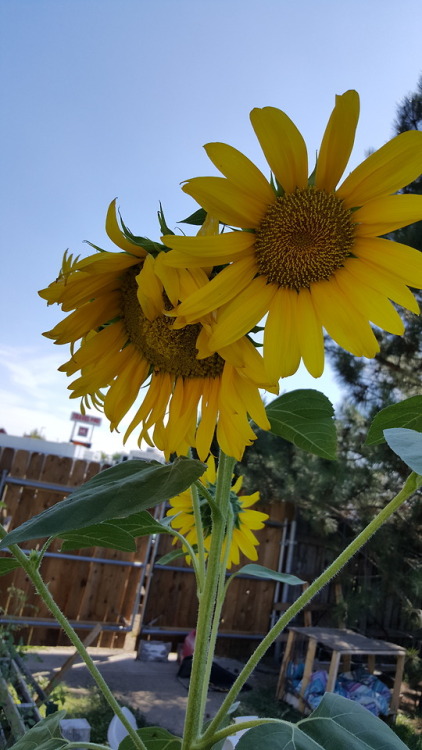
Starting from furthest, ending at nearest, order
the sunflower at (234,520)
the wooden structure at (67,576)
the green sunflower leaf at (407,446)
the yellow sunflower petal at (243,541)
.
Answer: the wooden structure at (67,576)
the yellow sunflower petal at (243,541)
the sunflower at (234,520)
the green sunflower leaf at (407,446)

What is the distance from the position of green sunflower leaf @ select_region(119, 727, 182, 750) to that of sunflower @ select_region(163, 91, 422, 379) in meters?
0.29

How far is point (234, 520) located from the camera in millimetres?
788

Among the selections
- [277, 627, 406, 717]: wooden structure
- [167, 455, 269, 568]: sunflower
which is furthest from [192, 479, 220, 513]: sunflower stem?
[277, 627, 406, 717]: wooden structure

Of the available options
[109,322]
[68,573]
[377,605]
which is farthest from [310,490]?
[109,322]

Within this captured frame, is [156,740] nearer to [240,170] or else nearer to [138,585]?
[240,170]

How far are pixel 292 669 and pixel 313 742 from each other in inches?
165

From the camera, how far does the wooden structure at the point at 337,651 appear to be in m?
3.53

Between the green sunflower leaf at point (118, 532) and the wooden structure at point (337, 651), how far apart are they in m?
3.45

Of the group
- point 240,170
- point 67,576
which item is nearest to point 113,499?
point 240,170

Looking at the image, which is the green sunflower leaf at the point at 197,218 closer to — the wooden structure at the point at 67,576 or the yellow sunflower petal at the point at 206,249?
the yellow sunflower petal at the point at 206,249

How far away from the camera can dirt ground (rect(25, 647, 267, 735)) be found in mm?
3445

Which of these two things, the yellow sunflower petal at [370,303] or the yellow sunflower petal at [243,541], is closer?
the yellow sunflower petal at [370,303]

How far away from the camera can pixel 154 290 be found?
1.13 ft

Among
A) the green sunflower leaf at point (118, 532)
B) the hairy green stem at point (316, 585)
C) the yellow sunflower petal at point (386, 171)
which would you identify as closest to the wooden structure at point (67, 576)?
the green sunflower leaf at point (118, 532)
